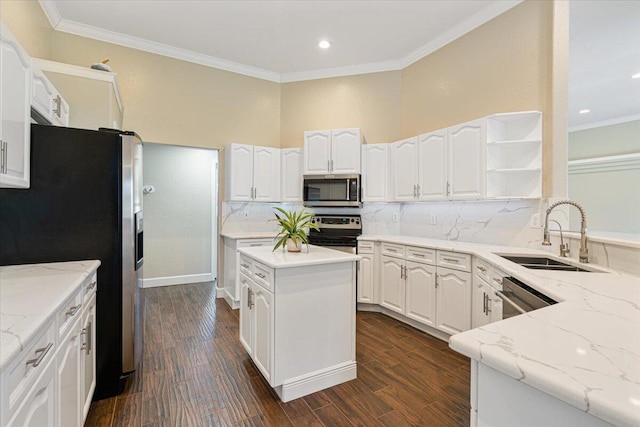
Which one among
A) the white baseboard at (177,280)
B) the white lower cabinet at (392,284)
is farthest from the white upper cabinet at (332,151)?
the white baseboard at (177,280)

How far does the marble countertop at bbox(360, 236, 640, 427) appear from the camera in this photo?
1.88 feet

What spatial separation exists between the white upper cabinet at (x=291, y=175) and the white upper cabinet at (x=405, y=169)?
1.35 metres

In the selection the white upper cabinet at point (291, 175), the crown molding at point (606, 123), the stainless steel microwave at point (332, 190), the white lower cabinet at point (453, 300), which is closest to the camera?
the white lower cabinet at point (453, 300)

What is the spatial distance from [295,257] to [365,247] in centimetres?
173

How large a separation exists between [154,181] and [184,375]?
3.58 meters

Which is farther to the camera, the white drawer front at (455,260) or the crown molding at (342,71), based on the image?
the crown molding at (342,71)

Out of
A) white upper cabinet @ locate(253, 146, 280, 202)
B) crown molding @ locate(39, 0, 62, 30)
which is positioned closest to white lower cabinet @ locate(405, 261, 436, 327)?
white upper cabinet @ locate(253, 146, 280, 202)

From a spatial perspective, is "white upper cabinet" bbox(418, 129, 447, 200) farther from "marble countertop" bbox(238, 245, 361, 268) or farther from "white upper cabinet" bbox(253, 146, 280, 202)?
"white upper cabinet" bbox(253, 146, 280, 202)

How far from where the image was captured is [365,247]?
376cm

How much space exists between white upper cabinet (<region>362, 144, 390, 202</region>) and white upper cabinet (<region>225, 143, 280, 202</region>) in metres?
1.30

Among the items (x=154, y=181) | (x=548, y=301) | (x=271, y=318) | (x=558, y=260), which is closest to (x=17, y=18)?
(x=154, y=181)

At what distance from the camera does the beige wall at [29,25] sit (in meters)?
2.32

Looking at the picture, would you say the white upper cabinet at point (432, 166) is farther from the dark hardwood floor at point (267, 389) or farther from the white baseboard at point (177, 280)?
the white baseboard at point (177, 280)

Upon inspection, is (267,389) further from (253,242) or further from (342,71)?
(342,71)
